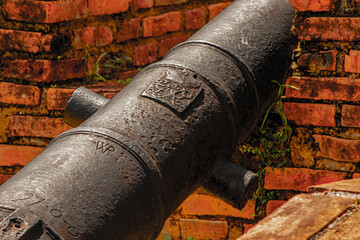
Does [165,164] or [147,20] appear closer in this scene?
[165,164]

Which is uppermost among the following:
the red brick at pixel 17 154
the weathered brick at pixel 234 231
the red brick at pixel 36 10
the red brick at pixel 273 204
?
the red brick at pixel 36 10

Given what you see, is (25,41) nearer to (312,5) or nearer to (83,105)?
(83,105)

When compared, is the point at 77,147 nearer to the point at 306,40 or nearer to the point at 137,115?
the point at 137,115

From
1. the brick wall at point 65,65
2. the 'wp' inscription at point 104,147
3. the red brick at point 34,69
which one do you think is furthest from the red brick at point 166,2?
the 'wp' inscription at point 104,147

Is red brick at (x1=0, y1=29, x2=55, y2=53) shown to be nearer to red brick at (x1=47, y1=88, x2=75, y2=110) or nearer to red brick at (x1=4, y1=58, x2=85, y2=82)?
red brick at (x1=4, y1=58, x2=85, y2=82)

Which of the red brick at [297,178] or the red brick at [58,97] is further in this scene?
the red brick at [58,97]

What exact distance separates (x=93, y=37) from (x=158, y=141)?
118 cm

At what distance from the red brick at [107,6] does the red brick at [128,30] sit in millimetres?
73

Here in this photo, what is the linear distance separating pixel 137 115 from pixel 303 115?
2.84ft

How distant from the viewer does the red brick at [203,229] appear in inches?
79.0

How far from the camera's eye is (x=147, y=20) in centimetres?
226

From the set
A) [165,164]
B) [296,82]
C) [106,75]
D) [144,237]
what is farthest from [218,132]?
[106,75]

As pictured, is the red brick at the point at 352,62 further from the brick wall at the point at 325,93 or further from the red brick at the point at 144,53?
the red brick at the point at 144,53

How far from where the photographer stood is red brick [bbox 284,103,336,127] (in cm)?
177
